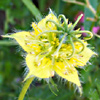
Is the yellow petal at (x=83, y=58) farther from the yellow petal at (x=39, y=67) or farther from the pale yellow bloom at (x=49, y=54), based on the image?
the yellow petal at (x=39, y=67)

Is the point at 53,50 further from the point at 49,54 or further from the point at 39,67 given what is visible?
the point at 39,67

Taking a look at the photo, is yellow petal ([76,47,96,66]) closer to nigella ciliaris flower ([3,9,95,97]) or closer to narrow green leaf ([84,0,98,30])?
nigella ciliaris flower ([3,9,95,97])

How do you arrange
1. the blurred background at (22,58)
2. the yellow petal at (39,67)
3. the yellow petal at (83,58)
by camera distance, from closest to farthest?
the yellow petal at (39,67) → the yellow petal at (83,58) → the blurred background at (22,58)

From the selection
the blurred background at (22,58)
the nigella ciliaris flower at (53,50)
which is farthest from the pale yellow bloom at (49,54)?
the blurred background at (22,58)

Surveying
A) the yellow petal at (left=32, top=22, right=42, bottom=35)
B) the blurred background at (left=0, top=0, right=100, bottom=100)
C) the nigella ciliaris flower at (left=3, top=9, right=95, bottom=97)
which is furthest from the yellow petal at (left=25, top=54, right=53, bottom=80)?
the blurred background at (left=0, top=0, right=100, bottom=100)

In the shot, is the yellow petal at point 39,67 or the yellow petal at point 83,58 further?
the yellow petal at point 83,58
